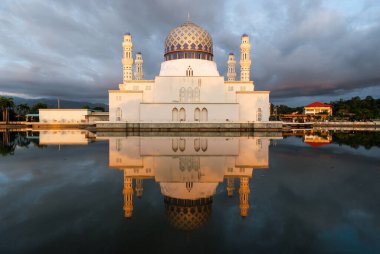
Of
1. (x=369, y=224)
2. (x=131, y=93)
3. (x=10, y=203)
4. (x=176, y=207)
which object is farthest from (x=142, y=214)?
(x=131, y=93)

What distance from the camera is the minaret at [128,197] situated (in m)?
3.94

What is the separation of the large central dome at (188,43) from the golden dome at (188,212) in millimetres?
28089

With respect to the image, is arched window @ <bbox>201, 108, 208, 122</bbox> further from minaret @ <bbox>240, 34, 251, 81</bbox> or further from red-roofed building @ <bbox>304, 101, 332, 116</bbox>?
red-roofed building @ <bbox>304, 101, 332, 116</bbox>

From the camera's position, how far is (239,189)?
17.5 feet

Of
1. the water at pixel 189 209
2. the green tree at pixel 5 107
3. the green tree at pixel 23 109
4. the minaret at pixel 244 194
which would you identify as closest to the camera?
the water at pixel 189 209

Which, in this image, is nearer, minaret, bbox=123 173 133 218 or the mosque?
minaret, bbox=123 173 133 218

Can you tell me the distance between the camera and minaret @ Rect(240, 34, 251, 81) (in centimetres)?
3247

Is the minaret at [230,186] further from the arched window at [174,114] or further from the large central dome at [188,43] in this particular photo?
the large central dome at [188,43]

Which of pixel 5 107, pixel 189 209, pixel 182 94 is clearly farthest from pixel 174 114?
pixel 5 107

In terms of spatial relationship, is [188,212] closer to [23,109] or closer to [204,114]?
[204,114]

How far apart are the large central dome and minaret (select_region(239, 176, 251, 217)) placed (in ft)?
87.4

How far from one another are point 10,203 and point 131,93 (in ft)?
84.1

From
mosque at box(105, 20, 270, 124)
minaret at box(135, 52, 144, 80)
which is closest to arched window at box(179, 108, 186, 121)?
mosque at box(105, 20, 270, 124)

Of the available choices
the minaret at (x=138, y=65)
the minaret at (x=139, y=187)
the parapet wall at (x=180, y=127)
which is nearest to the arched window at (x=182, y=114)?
the parapet wall at (x=180, y=127)
